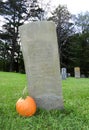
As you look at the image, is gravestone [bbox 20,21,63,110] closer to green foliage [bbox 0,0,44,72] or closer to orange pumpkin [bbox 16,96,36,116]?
orange pumpkin [bbox 16,96,36,116]

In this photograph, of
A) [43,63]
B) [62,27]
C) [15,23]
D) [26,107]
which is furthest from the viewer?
[62,27]

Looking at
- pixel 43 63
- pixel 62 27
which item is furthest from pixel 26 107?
pixel 62 27

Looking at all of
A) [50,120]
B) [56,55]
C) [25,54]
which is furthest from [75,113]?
[25,54]

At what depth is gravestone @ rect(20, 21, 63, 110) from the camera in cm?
403

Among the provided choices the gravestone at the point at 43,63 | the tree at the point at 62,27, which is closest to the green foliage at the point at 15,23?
the tree at the point at 62,27

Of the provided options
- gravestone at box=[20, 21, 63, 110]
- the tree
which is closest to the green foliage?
the tree

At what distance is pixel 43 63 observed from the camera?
403cm

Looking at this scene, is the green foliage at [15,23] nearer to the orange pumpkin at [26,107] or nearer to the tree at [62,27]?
the tree at [62,27]

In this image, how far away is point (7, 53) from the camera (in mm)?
34188

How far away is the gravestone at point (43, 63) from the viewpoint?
403 centimetres

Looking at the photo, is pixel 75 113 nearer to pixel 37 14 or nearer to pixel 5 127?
pixel 5 127

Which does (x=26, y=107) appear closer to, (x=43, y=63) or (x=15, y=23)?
(x=43, y=63)

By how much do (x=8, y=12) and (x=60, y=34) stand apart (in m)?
7.35

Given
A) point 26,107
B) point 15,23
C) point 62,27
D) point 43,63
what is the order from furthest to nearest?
point 62,27 < point 15,23 < point 43,63 < point 26,107
